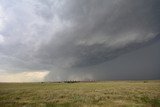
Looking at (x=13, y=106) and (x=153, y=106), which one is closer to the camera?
(x=153, y=106)

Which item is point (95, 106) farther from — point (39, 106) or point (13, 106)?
point (13, 106)

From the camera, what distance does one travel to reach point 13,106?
26.5 metres

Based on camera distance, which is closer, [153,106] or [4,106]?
[153,106]

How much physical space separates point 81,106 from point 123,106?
15.9 feet

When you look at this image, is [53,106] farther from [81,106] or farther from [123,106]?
[123,106]

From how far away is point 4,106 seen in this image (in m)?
26.6

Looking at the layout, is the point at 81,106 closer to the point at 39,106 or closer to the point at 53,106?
the point at 53,106

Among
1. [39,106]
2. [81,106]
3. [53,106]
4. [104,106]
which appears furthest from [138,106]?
[39,106]

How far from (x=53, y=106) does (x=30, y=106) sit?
2.79 m

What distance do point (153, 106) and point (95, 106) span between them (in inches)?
253

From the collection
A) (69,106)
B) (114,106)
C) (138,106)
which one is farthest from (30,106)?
(138,106)

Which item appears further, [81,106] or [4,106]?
[4,106]

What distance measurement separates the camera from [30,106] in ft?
85.2

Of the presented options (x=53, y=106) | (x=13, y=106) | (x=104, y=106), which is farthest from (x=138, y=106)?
(x=13, y=106)
